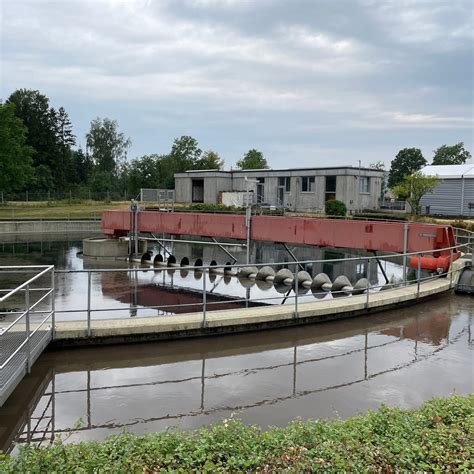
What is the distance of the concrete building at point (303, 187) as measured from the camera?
41.1m

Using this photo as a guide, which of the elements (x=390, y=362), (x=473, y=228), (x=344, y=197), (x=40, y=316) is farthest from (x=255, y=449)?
(x=344, y=197)

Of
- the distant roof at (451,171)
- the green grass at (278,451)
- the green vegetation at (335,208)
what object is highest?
the distant roof at (451,171)

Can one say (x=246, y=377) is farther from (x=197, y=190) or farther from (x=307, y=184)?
(x=197, y=190)

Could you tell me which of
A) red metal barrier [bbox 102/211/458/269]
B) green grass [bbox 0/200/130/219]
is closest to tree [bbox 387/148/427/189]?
green grass [bbox 0/200/130/219]

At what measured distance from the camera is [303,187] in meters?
44.1

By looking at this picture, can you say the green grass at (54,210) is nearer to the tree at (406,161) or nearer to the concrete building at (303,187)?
the concrete building at (303,187)

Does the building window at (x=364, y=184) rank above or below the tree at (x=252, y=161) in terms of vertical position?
below

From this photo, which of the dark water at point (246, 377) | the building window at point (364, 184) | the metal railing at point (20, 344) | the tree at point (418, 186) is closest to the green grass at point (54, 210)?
the building window at point (364, 184)

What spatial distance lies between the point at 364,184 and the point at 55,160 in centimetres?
4846

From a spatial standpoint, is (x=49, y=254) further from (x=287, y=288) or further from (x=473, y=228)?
(x=473, y=228)

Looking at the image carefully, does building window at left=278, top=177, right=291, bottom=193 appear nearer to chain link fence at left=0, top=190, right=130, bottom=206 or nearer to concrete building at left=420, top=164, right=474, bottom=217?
concrete building at left=420, top=164, right=474, bottom=217

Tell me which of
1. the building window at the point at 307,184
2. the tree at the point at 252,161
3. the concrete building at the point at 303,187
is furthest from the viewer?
the tree at the point at 252,161

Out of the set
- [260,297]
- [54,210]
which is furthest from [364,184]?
[260,297]

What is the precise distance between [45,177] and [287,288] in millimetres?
61084
